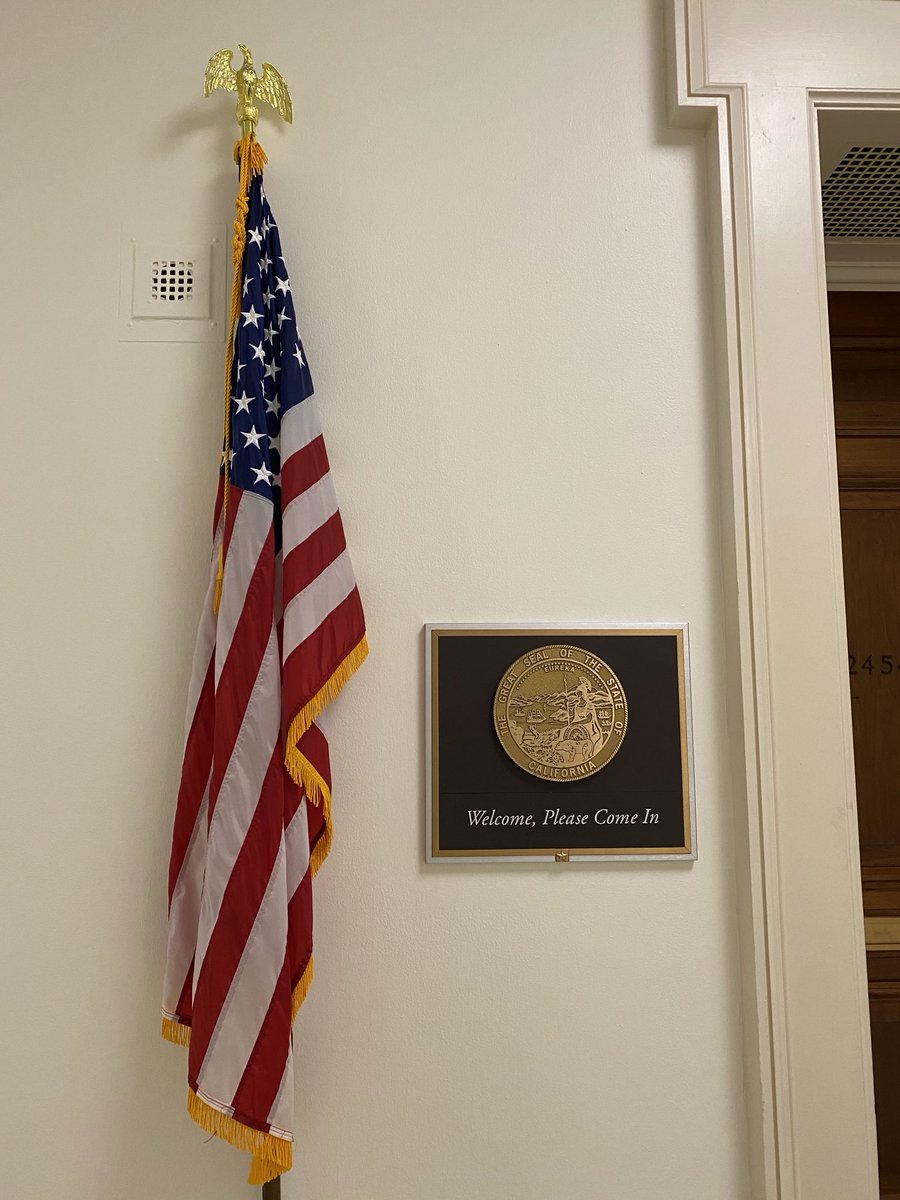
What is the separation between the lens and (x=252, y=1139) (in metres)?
1.42

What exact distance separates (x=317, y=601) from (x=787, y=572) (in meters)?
0.84

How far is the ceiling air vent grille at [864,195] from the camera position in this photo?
1947 millimetres

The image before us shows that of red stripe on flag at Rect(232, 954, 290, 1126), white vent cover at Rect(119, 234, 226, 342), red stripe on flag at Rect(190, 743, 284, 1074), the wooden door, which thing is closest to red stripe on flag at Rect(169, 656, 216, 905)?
red stripe on flag at Rect(190, 743, 284, 1074)

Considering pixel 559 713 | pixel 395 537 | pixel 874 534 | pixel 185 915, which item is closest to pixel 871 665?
pixel 874 534

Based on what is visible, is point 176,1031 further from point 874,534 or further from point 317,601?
point 874,534

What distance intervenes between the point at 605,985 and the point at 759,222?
142 centimetres

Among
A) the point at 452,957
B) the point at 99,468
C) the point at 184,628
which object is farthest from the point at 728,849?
the point at 99,468

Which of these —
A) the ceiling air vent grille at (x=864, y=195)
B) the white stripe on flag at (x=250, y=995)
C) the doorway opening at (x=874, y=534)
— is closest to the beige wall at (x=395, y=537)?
the white stripe on flag at (x=250, y=995)

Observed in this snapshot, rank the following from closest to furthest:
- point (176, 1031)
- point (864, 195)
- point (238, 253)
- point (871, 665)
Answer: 1. point (176, 1031)
2. point (238, 253)
3. point (864, 195)
4. point (871, 665)

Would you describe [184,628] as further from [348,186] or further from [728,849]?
[728,849]

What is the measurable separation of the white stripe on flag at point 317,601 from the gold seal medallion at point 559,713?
331 millimetres

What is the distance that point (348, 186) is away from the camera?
1.73 m

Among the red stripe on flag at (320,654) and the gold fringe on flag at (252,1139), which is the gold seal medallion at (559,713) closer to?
the red stripe on flag at (320,654)

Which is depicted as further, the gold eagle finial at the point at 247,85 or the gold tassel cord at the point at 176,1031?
the gold eagle finial at the point at 247,85
